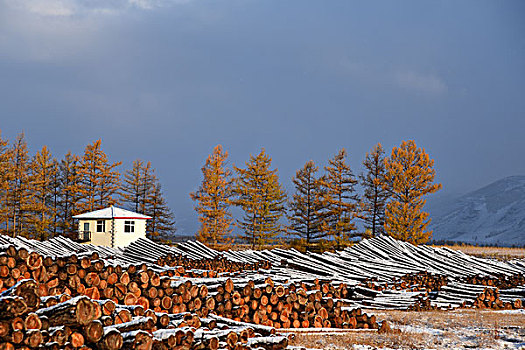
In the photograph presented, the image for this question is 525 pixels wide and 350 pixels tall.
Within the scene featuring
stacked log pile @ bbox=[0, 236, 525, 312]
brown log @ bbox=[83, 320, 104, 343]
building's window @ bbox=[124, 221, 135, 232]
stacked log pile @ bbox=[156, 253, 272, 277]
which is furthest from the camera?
building's window @ bbox=[124, 221, 135, 232]

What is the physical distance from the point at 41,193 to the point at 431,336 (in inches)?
1835

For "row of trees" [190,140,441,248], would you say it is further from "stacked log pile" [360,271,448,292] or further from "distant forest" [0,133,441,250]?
"stacked log pile" [360,271,448,292]

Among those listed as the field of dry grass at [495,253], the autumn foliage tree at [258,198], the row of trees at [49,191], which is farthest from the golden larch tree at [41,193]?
the field of dry grass at [495,253]

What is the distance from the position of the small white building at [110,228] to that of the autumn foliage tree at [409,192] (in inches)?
744

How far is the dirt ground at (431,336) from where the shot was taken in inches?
287

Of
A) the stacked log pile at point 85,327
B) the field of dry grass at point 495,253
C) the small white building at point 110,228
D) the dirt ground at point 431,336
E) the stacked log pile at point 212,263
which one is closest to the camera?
the stacked log pile at point 85,327

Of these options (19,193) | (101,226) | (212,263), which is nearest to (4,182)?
(19,193)

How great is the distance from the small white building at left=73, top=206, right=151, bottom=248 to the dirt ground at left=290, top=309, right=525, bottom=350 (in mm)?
27005

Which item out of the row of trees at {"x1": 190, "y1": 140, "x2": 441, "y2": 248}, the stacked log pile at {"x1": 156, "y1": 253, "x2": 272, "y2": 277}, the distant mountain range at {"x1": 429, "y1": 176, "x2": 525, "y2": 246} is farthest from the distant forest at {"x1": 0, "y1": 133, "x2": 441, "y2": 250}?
the distant mountain range at {"x1": 429, "y1": 176, "x2": 525, "y2": 246}

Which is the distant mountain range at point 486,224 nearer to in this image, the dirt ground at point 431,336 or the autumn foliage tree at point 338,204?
the autumn foliage tree at point 338,204

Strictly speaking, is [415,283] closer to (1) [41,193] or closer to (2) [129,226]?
(2) [129,226]

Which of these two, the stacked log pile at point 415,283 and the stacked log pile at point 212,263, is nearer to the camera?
the stacked log pile at point 415,283

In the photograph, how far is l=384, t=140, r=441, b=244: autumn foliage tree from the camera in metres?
34.1

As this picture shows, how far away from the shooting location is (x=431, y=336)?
26.4 feet
